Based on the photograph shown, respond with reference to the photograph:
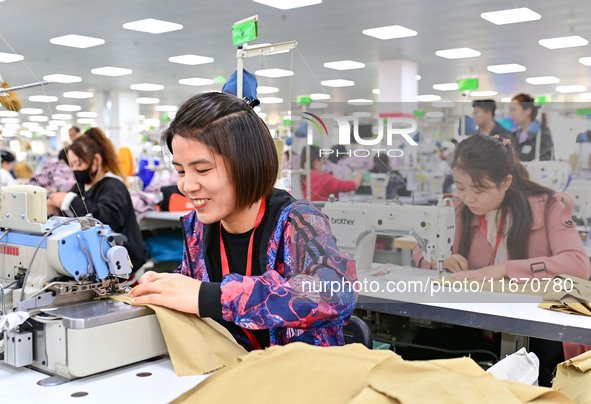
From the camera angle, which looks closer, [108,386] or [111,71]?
[108,386]

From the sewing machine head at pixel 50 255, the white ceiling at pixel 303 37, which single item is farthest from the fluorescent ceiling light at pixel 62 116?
the sewing machine head at pixel 50 255

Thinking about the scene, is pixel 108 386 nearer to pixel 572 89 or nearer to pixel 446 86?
pixel 446 86

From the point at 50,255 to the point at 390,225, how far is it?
1.48m

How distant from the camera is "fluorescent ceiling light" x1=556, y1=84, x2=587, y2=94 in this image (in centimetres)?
1249

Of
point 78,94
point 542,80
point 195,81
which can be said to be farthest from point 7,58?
point 542,80

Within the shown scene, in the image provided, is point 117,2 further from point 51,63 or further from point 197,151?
point 197,151

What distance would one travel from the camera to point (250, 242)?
1462mm

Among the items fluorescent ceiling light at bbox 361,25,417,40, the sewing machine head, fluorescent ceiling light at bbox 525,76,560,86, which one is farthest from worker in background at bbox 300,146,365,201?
fluorescent ceiling light at bbox 525,76,560,86

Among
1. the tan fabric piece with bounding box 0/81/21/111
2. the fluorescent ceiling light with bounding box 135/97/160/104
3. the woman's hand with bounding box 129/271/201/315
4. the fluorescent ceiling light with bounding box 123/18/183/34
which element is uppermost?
the fluorescent ceiling light with bounding box 123/18/183/34

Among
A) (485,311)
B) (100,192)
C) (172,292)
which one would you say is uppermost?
(100,192)

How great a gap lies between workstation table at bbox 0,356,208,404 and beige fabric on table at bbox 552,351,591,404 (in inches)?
31.5

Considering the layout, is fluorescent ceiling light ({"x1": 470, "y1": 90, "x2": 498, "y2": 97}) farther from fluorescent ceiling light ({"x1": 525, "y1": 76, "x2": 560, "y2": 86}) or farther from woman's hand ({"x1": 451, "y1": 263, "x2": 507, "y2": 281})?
woman's hand ({"x1": 451, "y1": 263, "x2": 507, "y2": 281})

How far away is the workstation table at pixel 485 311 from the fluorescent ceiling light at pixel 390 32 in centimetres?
550

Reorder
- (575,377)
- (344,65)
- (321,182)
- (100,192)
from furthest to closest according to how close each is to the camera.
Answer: (344,65) < (321,182) < (100,192) < (575,377)
